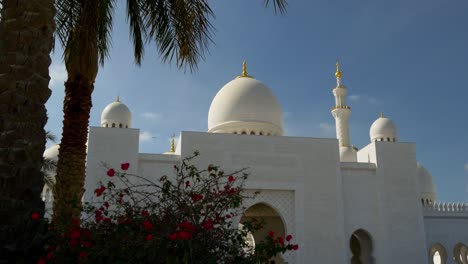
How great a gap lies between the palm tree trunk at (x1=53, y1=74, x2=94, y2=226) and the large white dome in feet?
32.7

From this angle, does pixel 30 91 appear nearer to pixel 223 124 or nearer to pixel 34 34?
pixel 34 34

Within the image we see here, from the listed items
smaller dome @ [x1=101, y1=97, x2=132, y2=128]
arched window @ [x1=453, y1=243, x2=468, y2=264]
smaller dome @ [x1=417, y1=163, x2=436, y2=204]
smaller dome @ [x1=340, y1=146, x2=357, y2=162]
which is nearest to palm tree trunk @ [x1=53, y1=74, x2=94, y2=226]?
smaller dome @ [x1=101, y1=97, x2=132, y2=128]

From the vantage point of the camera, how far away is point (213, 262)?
3.47 metres

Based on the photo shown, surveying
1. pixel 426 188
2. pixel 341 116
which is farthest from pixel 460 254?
pixel 341 116

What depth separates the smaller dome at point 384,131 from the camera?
58.4 feet

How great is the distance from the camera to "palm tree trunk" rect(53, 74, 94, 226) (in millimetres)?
6121

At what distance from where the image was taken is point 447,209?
668 inches

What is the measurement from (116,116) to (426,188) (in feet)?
49.9

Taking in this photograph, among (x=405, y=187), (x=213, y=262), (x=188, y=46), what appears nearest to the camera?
(x=213, y=262)

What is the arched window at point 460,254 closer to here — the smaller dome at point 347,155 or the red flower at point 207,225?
the smaller dome at point 347,155

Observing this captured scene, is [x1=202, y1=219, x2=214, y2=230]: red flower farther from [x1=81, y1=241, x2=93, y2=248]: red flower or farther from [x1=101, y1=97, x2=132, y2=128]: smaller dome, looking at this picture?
[x1=101, y1=97, x2=132, y2=128]: smaller dome

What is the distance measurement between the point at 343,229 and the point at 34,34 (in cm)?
1115

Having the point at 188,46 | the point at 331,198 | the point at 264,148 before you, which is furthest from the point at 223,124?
the point at 188,46

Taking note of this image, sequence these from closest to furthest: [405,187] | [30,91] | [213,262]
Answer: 1. [213,262]
2. [30,91]
3. [405,187]
